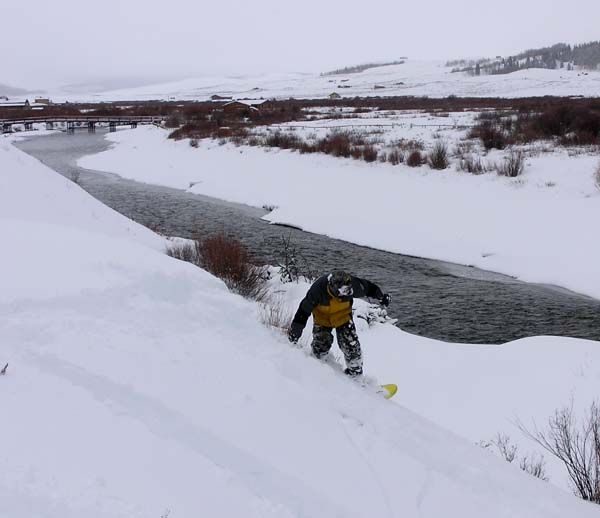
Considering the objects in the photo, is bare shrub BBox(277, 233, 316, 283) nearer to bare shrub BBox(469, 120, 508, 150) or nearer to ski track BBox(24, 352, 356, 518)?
ski track BBox(24, 352, 356, 518)

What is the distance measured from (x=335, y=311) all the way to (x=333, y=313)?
3 cm

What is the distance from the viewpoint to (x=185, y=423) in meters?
3.51

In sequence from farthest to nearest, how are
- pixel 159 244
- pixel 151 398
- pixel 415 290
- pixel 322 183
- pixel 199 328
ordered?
pixel 322 183 < pixel 415 290 < pixel 159 244 < pixel 199 328 < pixel 151 398

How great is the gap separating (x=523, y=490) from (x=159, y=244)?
7826mm

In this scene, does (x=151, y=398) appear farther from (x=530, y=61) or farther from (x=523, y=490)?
(x=530, y=61)

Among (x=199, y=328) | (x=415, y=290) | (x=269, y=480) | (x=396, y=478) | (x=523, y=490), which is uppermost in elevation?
(x=199, y=328)

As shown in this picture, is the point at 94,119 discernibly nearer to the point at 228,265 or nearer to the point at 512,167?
the point at 512,167

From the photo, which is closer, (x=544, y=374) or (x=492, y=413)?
(x=492, y=413)

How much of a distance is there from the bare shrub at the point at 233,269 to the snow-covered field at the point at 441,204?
5949mm

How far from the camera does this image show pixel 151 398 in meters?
3.61

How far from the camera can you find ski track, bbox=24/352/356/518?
10.6 feet

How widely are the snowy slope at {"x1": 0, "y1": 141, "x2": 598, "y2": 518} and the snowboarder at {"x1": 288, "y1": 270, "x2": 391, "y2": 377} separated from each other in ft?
1.45

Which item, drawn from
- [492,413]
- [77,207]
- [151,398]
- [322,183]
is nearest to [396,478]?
[151,398]

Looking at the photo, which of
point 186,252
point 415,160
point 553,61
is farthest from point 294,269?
point 553,61
